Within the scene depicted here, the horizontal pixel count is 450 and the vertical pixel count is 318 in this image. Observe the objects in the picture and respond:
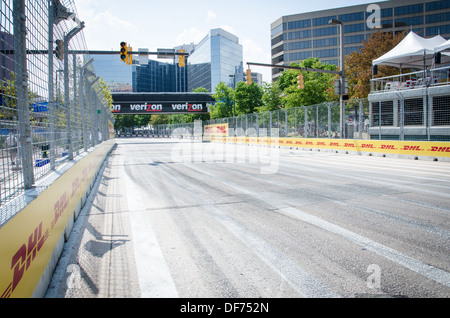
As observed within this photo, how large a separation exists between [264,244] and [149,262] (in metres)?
1.51

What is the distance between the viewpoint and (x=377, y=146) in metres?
18.8

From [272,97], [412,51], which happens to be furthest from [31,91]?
[272,97]

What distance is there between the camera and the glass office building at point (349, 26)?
7319 cm

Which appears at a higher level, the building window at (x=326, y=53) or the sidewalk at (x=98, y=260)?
the building window at (x=326, y=53)

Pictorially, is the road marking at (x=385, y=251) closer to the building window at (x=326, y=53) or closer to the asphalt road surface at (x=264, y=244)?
the asphalt road surface at (x=264, y=244)

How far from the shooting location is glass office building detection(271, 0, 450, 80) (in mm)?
73188

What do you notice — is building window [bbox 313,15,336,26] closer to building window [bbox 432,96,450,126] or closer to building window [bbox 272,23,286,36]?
building window [bbox 272,23,286,36]

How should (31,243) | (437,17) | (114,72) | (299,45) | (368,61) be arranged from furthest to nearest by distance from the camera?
1. (114,72)
2. (299,45)
3. (437,17)
4. (368,61)
5. (31,243)

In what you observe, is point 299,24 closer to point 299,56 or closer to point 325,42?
point 299,56

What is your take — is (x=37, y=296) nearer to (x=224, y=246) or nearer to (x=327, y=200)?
(x=224, y=246)

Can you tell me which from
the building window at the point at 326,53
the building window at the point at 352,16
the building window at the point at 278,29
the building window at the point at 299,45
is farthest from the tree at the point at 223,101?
the building window at the point at 352,16

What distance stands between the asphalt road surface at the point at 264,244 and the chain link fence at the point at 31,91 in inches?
48.6

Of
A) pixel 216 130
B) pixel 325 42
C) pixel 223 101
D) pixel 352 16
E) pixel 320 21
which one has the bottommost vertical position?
pixel 216 130
